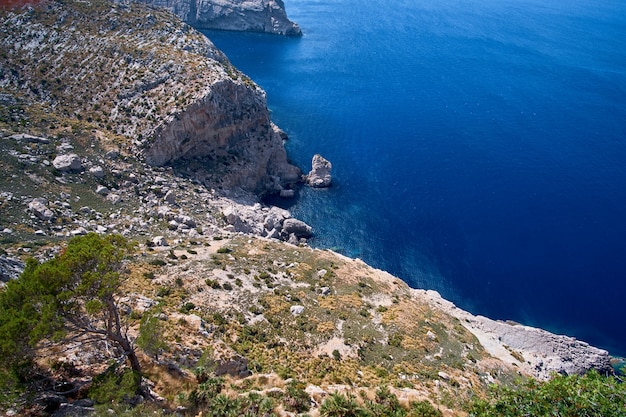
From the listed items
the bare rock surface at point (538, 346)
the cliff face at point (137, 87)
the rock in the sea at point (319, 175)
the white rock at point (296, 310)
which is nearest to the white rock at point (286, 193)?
the cliff face at point (137, 87)

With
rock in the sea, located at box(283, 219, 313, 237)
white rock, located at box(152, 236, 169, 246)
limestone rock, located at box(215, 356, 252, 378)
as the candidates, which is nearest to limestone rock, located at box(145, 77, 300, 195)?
rock in the sea, located at box(283, 219, 313, 237)

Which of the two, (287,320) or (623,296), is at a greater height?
(287,320)

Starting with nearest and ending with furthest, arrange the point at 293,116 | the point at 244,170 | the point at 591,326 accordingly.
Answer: the point at 591,326
the point at 244,170
the point at 293,116

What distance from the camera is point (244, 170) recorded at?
96.9 metres

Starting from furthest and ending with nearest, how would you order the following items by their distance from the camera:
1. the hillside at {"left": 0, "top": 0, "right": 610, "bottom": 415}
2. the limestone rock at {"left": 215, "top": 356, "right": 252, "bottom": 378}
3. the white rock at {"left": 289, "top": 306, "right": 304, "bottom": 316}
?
the white rock at {"left": 289, "top": 306, "right": 304, "bottom": 316}
the hillside at {"left": 0, "top": 0, "right": 610, "bottom": 415}
the limestone rock at {"left": 215, "top": 356, "right": 252, "bottom": 378}

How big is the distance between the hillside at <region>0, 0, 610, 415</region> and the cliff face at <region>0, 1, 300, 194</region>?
307mm

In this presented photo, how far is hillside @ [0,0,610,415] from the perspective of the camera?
3881cm

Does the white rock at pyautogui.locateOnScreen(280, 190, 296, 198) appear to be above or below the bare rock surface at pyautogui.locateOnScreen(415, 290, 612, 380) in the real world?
above

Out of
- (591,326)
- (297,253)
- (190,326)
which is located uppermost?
(190,326)

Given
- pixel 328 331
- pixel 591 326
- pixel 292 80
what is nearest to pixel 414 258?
pixel 591 326

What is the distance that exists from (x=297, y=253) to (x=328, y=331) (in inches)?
798

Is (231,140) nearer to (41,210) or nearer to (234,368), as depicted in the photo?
(41,210)

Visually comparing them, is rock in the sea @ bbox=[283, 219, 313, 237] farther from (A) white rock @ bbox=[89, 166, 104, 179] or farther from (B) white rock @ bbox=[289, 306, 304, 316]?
(B) white rock @ bbox=[289, 306, 304, 316]

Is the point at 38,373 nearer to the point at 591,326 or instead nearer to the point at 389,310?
the point at 389,310
